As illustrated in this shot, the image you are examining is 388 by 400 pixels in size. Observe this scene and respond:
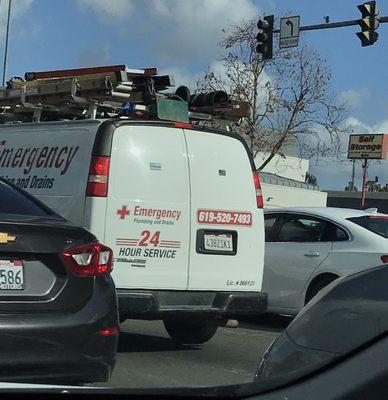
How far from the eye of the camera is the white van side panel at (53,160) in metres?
6.24

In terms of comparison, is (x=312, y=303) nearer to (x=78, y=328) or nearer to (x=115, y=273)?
(x=78, y=328)

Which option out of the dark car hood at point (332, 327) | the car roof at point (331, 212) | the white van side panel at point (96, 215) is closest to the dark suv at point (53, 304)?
the white van side panel at point (96, 215)

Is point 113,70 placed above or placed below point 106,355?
above

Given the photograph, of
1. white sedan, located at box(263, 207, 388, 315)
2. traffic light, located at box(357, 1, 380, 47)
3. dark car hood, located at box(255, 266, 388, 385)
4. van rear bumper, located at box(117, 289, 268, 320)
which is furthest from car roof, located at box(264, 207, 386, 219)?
traffic light, located at box(357, 1, 380, 47)

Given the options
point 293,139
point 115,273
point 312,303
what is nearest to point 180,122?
point 115,273

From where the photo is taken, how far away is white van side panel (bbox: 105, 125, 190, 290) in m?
6.18

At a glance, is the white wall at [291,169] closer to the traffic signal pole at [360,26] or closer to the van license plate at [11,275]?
the traffic signal pole at [360,26]

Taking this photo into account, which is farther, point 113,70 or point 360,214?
point 360,214

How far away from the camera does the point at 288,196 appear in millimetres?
39562

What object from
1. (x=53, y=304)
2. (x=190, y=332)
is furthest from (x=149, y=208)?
(x=53, y=304)

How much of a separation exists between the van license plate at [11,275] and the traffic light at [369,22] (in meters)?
14.6

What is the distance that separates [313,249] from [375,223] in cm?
84

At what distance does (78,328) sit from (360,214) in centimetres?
565

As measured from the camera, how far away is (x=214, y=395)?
6.08 ft
